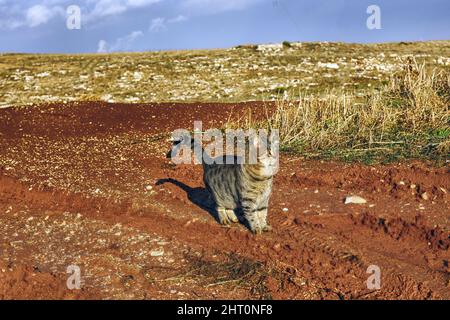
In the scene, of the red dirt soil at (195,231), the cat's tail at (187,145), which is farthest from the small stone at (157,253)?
the cat's tail at (187,145)

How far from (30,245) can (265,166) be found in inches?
114

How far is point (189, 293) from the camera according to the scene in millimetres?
5754

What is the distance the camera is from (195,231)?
282 inches

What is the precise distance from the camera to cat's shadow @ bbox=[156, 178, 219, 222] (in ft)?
25.5

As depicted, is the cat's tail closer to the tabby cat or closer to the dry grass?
the dry grass

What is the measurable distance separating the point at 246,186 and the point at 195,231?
0.95 metres

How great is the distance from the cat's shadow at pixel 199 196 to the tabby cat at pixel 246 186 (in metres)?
0.32

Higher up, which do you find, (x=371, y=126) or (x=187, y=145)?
(x=371, y=126)

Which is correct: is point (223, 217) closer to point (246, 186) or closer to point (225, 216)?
point (225, 216)

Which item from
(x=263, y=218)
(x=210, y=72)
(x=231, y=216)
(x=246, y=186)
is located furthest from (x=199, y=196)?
(x=210, y=72)

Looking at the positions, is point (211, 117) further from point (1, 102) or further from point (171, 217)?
point (1, 102)

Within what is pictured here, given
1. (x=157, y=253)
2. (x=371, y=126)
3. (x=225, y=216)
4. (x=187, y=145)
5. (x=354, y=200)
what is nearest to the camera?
(x=157, y=253)
